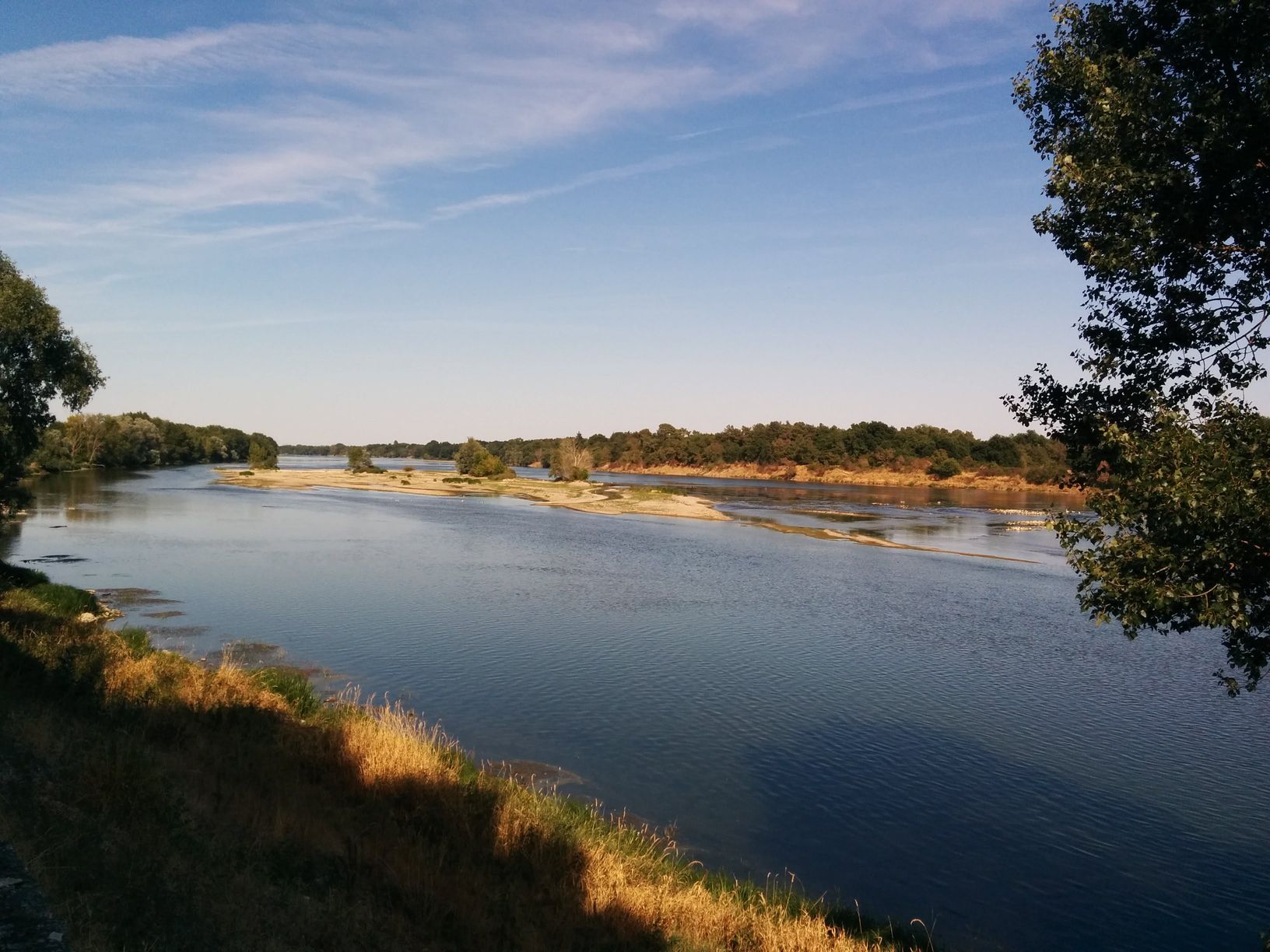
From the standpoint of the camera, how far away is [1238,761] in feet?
62.3

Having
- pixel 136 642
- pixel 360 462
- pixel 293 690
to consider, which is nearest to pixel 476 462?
pixel 360 462

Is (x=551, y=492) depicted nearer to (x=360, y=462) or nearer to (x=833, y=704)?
(x=360, y=462)

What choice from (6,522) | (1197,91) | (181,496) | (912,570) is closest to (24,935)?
(1197,91)

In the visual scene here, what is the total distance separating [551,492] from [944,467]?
294 feet

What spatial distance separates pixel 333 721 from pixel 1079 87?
16.9 meters

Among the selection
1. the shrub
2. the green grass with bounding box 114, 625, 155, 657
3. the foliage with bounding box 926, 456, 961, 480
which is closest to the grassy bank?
the green grass with bounding box 114, 625, 155, 657

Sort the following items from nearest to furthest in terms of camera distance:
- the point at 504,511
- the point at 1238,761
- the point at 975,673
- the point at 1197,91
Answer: the point at 1197,91 → the point at 1238,761 → the point at 975,673 → the point at 504,511

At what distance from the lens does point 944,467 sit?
162250mm

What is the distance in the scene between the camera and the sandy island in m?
76.8

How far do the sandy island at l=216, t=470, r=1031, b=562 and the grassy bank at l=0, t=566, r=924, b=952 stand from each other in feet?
175

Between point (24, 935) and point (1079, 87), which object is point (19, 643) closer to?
point (24, 935)

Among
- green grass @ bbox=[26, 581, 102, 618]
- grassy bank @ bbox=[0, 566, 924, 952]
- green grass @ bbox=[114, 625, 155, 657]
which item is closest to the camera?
grassy bank @ bbox=[0, 566, 924, 952]

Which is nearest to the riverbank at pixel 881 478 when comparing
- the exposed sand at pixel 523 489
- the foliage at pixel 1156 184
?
the exposed sand at pixel 523 489

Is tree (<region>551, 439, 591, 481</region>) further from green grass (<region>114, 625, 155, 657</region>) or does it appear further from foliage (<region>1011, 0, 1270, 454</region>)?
foliage (<region>1011, 0, 1270, 454</region>)
